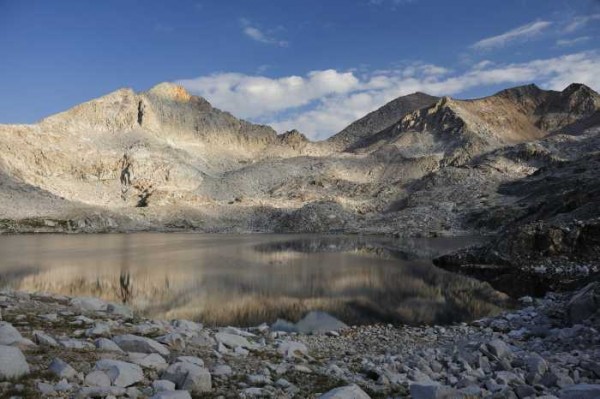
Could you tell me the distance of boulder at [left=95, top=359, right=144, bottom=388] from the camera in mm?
10758

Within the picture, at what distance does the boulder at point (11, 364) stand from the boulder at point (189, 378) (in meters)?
3.01

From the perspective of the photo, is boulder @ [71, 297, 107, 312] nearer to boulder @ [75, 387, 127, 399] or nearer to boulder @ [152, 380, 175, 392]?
boulder @ [152, 380, 175, 392]

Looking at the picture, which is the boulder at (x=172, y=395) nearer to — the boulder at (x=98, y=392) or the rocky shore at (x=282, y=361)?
the rocky shore at (x=282, y=361)

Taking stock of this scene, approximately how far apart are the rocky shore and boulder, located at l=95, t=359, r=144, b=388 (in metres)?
0.02

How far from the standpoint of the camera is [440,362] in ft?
54.5

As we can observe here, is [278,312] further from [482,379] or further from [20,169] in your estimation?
[20,169]

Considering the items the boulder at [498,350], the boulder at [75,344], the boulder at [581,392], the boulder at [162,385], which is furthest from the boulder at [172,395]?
the boulder at [498,350]

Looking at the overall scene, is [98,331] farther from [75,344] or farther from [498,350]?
[498,350]

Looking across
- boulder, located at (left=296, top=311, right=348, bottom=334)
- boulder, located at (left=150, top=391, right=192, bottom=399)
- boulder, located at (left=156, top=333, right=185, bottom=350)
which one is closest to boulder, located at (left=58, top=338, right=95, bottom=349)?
boulder, located at (left=156, top=333, right=185, bottom=350)

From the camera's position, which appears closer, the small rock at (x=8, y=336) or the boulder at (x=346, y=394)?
the boulder at (x=346, y=394)

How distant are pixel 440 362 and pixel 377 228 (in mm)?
132178

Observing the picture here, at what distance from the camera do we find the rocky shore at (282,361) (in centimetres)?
1068

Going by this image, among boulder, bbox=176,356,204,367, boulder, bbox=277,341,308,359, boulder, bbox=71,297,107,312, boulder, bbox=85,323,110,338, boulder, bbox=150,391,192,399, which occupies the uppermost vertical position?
boulder, bbox=150,391,192,399

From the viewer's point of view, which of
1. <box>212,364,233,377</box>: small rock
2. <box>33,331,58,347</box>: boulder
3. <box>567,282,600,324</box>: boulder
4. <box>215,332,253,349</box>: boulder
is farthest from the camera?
<box>567,282,600,324</box>: boulder
